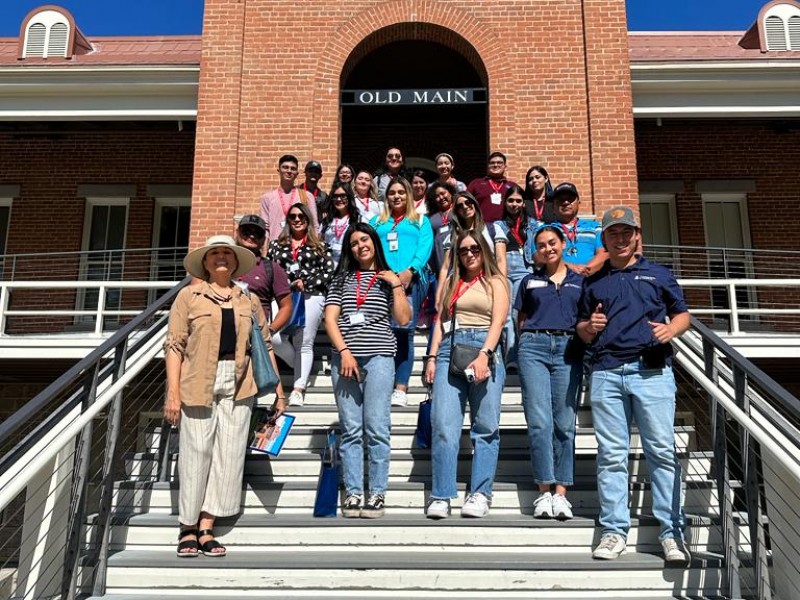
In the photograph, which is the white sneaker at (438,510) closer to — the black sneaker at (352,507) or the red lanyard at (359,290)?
the black sneaker at (352,507)

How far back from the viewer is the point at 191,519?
420 cm

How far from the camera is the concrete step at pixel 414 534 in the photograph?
4.26 m

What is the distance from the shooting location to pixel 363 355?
463 centimetres

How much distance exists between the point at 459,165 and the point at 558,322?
347 inches

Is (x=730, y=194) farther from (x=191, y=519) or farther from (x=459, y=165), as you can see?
(x=191, y=519)

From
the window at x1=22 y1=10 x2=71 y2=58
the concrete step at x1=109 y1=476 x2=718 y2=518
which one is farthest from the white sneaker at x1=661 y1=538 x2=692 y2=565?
the window at x1=22 y1=10 x2=71 y2=58

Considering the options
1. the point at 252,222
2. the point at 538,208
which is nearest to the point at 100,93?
the point at 252,222

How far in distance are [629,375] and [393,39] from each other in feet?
24.3

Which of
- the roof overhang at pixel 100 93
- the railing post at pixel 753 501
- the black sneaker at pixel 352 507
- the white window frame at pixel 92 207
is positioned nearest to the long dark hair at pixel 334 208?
the black sneaker at pixel 352 507

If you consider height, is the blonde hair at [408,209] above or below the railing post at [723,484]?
above

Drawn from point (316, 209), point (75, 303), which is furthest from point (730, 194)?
point (75, 303)

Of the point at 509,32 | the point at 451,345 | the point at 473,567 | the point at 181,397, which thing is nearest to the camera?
the point at 473,567

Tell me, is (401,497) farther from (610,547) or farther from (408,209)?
(408,209)

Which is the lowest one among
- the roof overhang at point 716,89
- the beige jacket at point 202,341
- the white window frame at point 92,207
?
the beige jacket at point 202,341
